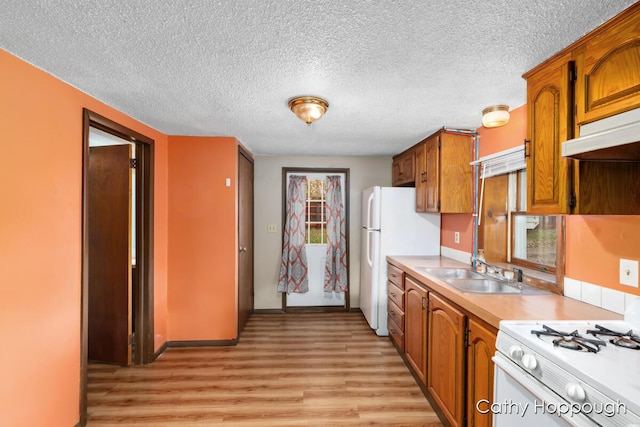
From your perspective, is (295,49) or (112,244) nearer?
(295,49)

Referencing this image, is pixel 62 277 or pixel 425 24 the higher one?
pixel 425 24

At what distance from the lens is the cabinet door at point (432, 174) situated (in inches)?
111

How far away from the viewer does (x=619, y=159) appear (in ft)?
4.41

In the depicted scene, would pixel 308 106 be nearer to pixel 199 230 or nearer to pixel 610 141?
pixel 610 141

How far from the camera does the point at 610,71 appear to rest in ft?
3.99

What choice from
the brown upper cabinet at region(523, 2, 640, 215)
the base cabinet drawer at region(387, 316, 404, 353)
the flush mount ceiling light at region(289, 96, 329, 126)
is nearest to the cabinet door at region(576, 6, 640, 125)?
the brown upper cabinet at region(523, 2, 640, 215)

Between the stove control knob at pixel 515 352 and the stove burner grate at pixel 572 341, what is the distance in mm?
93

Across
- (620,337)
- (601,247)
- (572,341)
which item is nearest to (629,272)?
(601,247)

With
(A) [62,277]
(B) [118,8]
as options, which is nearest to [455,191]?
(B) [118,8]

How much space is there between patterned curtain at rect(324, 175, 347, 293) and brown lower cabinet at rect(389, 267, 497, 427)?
1.61 metres

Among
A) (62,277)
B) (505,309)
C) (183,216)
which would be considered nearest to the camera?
(505,309)

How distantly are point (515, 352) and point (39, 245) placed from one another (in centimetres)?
237

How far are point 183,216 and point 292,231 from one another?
4.82 ft

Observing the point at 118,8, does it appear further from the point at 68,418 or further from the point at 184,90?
the point at 68,418
